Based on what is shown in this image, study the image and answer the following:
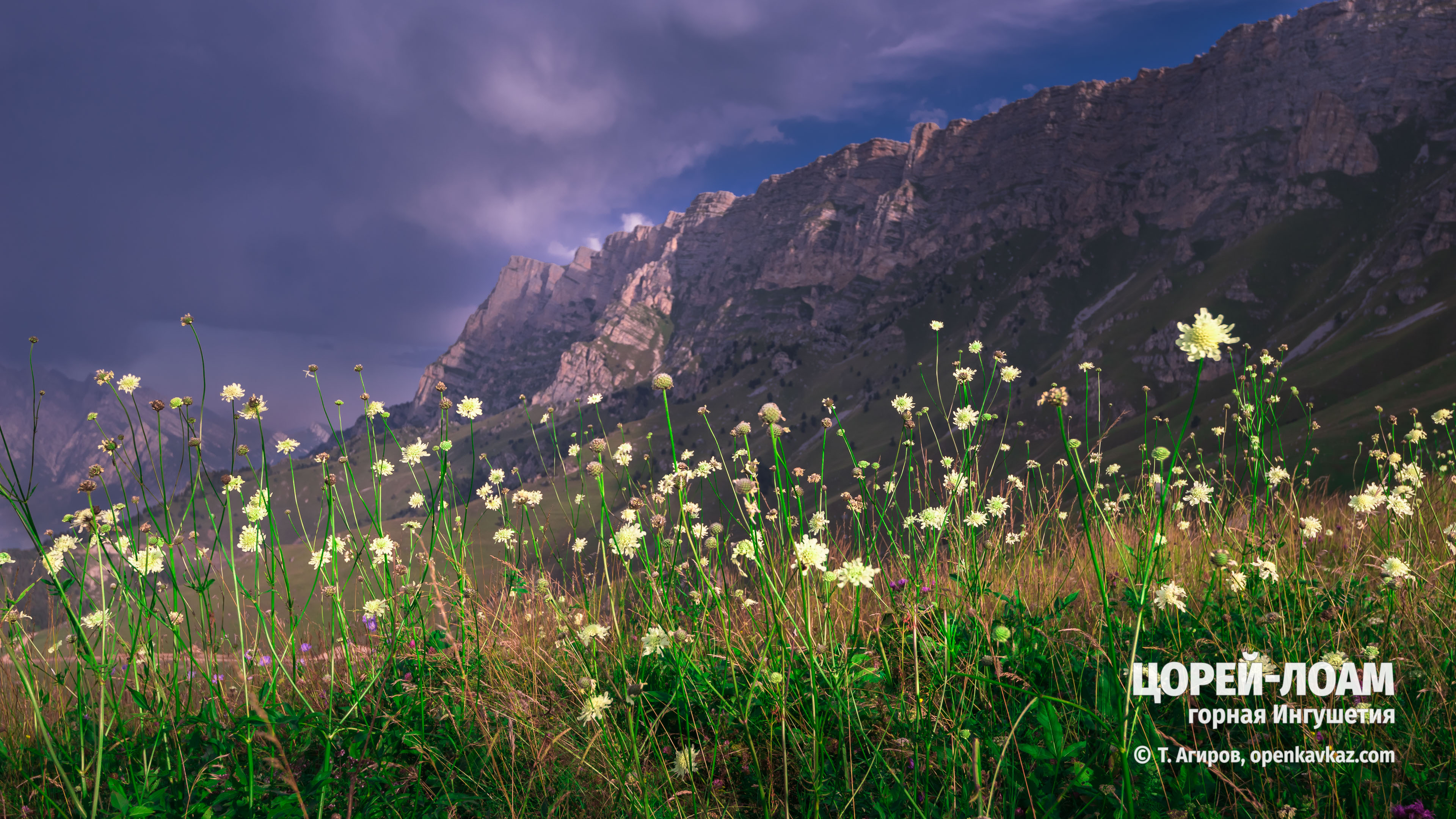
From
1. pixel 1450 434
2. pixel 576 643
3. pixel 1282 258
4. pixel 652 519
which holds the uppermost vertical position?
pixel 1282 258

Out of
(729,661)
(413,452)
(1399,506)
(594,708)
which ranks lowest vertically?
(594,708)

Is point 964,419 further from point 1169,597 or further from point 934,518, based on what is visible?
point 1169,597

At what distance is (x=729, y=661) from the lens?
13.0 feet

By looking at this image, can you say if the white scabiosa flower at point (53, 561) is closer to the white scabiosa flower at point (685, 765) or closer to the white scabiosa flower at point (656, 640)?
the white scabiosa flower at point (656, 640)

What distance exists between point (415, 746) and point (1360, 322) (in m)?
191

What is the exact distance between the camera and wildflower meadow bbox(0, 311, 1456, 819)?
306 cm

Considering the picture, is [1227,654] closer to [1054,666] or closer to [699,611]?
[1054,666]

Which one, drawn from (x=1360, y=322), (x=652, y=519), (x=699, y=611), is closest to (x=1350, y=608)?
(x=699, y=611)

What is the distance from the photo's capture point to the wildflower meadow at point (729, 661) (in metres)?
3.06

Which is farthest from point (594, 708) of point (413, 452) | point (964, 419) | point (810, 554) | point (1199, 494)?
point (1199, 494)

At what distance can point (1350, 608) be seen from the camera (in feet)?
13.6

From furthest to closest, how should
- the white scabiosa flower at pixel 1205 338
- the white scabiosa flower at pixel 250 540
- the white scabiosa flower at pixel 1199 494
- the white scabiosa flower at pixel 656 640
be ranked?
1. the white scabiosa flower at pixel 1199 494
2. the white scabiosa flower at pixel 250 540
3. the white scabiosa flower at pixel 656 640
4. the white scabiosa flower at pixel 1205 338

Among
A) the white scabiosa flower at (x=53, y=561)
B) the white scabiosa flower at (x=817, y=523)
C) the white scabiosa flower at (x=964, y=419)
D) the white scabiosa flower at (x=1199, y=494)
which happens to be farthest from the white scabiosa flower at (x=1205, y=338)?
the white scabiosa flower at (x=53, y=561)

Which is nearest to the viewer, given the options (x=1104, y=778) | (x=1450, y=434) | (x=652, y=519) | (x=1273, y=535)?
(x=1104, y=778)
